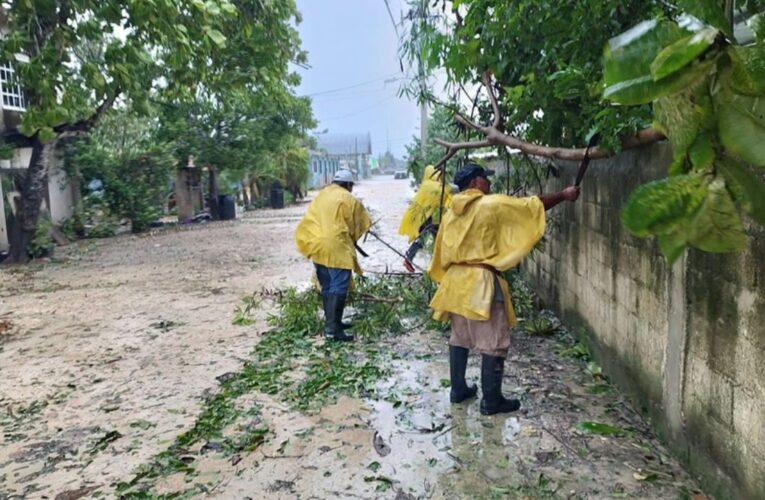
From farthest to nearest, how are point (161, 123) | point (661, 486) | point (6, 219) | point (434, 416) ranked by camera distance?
1. point (161, 123)
2. point (6, 219)
3. point (434, 416)
4. point (661, 486)

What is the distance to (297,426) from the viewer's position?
146 inches

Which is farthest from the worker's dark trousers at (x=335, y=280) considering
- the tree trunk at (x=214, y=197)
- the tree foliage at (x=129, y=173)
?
the tree trunk at (x=214, y=197)

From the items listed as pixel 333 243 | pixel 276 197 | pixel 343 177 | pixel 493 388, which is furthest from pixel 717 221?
pixel 276 197

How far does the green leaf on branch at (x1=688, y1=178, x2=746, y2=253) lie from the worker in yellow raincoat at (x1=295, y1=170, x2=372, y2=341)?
178 inches

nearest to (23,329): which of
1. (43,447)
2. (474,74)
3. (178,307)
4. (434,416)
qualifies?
(178,307)

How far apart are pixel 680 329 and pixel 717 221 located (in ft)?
7.08

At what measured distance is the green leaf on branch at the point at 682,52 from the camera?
0.98 meters

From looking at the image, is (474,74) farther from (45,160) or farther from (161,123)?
(161,123)

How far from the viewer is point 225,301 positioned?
754cm

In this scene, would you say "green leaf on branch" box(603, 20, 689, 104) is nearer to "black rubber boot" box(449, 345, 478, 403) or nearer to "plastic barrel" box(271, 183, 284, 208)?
"black rubber boot" box(449, 345, 478, 403)

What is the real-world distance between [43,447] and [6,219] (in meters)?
10.6

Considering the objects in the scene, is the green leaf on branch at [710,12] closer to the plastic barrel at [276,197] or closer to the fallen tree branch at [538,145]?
the fallen tree branch at [538,145]

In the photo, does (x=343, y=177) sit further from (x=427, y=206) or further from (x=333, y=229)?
(x=427, y=206)

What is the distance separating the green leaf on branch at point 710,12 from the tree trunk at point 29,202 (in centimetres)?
1229
